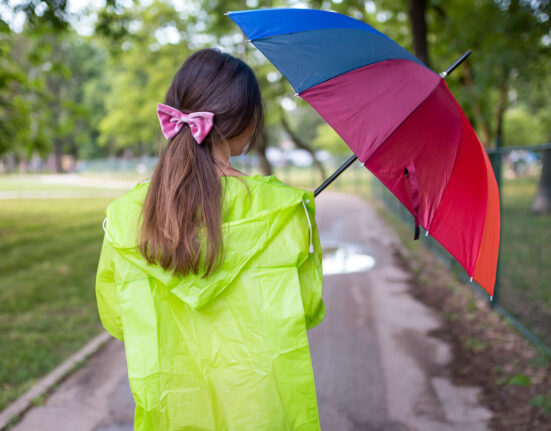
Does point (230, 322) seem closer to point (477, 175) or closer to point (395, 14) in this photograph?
point (477, 175)

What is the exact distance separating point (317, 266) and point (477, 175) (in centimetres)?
93

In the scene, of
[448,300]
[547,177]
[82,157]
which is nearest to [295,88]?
[547,177]

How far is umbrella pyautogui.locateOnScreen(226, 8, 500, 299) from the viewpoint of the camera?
1968mm

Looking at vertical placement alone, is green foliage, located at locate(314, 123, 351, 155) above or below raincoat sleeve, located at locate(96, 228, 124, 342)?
above

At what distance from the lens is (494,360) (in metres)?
4.70

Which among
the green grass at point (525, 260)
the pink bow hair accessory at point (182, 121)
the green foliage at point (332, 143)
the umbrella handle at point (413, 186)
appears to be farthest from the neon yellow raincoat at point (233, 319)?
the green foliage at point (332, 143)

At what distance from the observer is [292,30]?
1.98 metres

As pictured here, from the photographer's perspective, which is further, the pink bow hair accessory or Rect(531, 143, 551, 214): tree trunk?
Rect(531, 143, 551, 214): tree trunk

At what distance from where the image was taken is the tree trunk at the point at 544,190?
15.6 ft

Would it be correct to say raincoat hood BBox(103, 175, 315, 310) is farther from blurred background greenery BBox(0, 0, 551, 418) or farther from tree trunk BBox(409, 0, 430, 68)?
tree trunk BBox(409, 0, 430, 68)

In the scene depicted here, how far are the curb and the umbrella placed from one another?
3324 mm

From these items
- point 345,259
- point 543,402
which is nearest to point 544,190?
point 543,402

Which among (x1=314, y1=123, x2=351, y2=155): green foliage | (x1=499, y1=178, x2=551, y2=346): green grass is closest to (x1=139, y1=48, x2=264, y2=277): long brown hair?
(x1=499, y1=178, x2=551, y2=346): green grass

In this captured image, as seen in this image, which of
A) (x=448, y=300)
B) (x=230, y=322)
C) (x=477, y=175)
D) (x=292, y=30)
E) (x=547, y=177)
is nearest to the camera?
(x=230, y=322)
